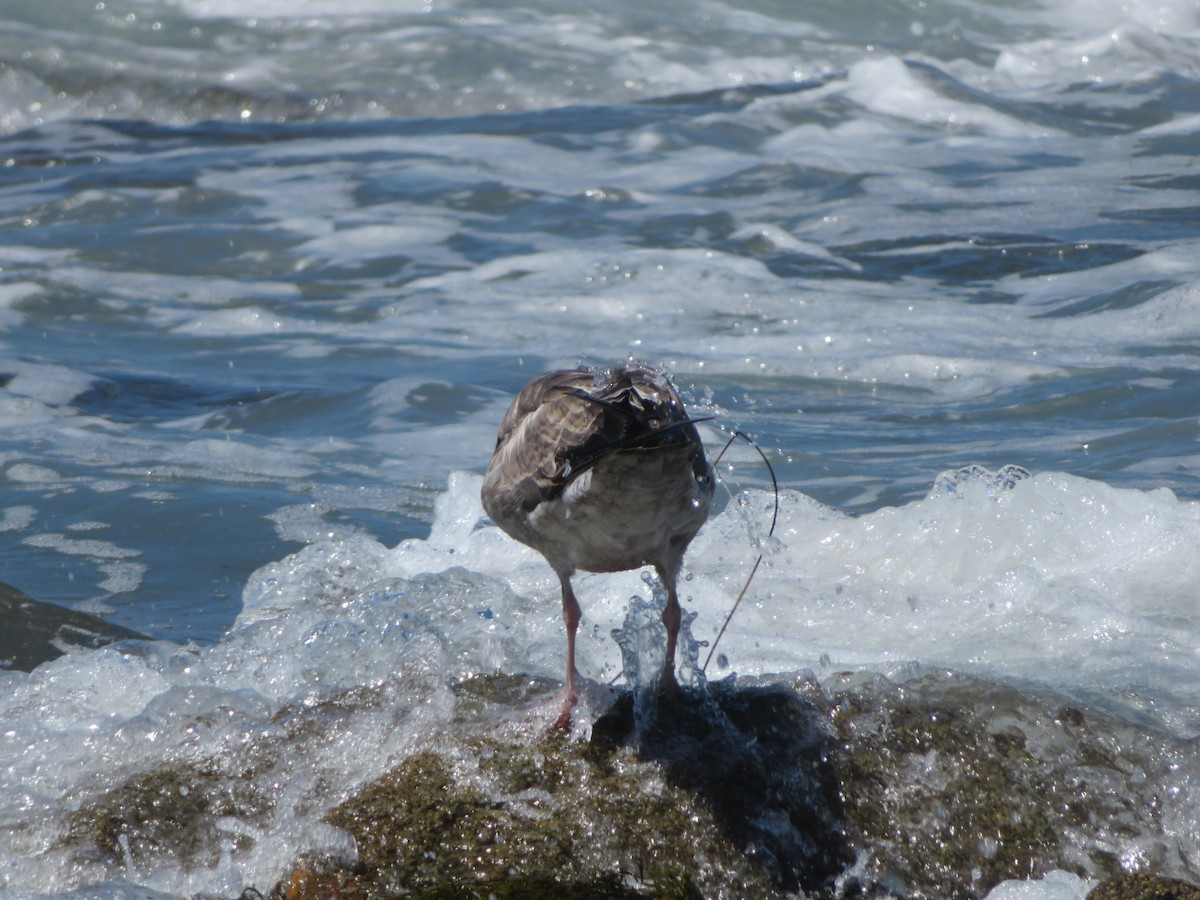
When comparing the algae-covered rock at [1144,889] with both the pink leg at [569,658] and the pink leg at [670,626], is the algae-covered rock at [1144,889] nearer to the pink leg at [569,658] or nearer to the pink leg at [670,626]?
the pink leg at [670,626]

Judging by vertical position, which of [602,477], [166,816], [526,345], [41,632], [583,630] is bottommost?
[526,345]

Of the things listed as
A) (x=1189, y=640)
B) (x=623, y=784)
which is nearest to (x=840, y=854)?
(x=623, y=784)

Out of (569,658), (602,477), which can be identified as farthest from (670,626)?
(602,477)

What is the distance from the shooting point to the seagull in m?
2.99

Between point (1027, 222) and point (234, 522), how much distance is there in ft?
26.3

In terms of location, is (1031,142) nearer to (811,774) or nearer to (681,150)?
(681,150)

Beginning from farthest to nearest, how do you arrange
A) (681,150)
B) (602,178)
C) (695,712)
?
(681,150) → (602,178) → (695,712)

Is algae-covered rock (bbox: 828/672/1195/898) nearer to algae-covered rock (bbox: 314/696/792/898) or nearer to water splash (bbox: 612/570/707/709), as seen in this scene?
algae-covered rock (bbox: 314/696/792/898)

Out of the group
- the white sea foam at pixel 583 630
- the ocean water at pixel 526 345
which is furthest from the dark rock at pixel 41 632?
the white sea foam at pixel 583 630

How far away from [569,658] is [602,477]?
714mm

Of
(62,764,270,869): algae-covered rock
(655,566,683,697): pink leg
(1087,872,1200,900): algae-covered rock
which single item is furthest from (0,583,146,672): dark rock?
(1087,872,1200,900): algae-covered rock

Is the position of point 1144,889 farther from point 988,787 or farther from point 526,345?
point 526,345

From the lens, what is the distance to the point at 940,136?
16.0m

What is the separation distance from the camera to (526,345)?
9984 millimetres
